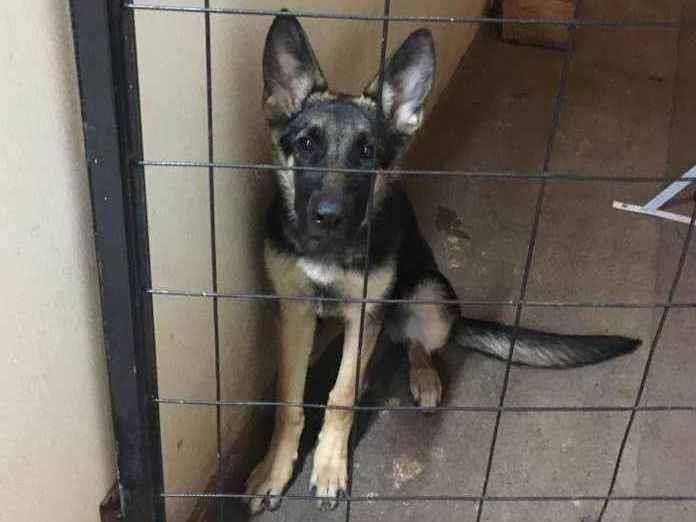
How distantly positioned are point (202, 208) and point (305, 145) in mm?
274

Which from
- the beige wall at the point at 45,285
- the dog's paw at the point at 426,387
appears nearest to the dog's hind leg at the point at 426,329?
the dog's paw at the point at 426,387

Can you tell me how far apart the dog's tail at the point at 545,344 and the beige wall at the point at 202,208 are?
600 mm

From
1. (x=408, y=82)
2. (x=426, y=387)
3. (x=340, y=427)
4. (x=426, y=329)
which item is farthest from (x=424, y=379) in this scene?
(x=408, y=82)

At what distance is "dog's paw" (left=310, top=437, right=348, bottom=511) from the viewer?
193 centimetres

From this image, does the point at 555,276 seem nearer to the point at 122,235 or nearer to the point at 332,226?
the point at 332,226

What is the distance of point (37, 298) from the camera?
1170 millimetres

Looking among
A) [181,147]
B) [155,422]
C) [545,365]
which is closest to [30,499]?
[155,422]

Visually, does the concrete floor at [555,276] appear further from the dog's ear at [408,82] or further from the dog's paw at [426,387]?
the dog's ear at [408,82]

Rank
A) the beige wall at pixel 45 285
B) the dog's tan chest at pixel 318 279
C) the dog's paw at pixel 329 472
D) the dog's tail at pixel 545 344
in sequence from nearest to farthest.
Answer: the beige wall at pixel 45 285 → the dog's tan chest at pixel 318 279 → the dog's paw at pixel 329 472 → the dog's tail at pixel 545 344

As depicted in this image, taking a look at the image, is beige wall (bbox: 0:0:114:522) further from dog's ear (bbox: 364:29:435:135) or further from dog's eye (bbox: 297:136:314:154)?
dog's ear (bbox: 364:29:435:135)

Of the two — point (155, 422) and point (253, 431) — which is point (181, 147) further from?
point (253, 431)

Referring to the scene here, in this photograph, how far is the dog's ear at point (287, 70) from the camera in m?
1.58

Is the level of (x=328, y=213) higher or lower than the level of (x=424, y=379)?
higher

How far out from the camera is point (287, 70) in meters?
1.68
